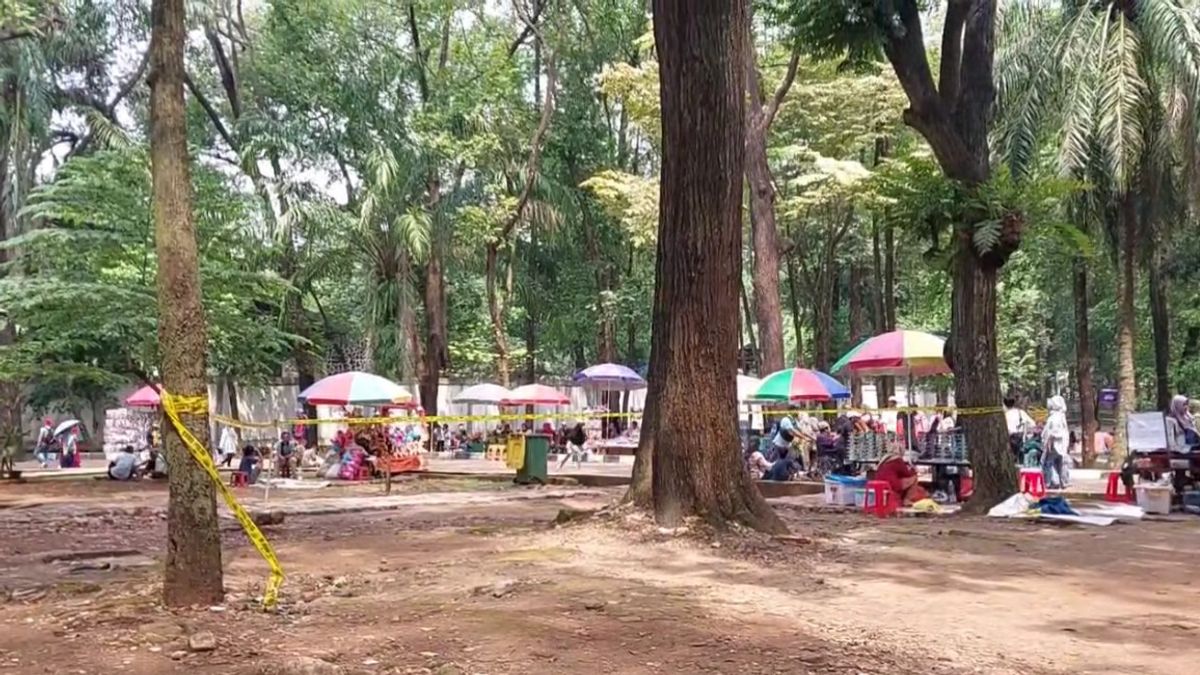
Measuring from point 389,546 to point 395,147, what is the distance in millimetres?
19384

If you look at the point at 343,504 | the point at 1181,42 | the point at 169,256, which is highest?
the point at 1181,42

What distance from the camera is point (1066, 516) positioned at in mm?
11312

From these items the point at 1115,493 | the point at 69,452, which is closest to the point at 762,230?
the point at 1115,493

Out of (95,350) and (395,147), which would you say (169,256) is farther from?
(395,147)

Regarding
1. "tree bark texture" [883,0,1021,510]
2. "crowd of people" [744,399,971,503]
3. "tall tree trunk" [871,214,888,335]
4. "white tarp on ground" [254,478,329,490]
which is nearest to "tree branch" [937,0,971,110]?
"tree bark texture" [883,0,1021,510]

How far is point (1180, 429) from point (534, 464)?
10448mm

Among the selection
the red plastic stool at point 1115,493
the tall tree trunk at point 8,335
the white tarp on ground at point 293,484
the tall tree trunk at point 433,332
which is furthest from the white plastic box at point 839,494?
the tall tree trunk at point 433,332

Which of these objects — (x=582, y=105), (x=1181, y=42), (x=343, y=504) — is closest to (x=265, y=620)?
(x=343, y=504)

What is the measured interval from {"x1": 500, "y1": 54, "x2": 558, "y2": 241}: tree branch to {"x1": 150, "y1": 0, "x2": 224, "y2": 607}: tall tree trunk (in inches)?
817

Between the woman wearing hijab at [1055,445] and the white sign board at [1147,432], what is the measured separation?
159 centimetres

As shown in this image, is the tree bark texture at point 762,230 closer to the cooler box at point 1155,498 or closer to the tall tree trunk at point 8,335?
the cooler box at point 1155,498

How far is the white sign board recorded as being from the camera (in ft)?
42.9

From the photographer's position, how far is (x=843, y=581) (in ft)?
24.8

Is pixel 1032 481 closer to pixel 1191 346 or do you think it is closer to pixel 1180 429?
pixel 1180 429
